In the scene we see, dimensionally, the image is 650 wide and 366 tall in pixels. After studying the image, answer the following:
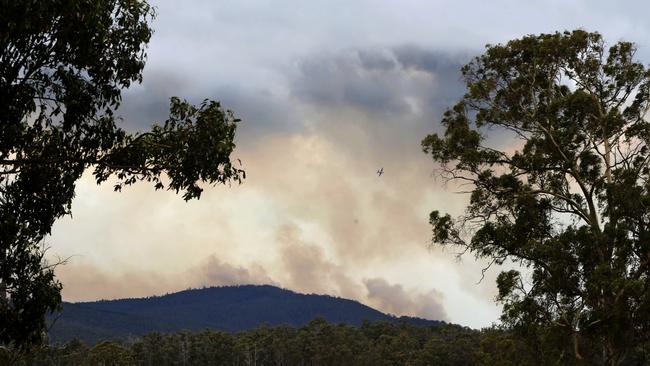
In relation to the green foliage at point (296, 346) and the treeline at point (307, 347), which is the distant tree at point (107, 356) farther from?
→ the green foliage at point (296, 346)

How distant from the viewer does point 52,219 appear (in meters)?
15.1

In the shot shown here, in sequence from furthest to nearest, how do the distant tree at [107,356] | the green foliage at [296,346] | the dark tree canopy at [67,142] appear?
the green foliage at [296,346] < the distant tree at [107,356] < the dark tree canopy at [67,142]

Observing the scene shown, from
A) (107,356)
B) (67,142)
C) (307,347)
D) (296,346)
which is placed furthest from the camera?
(296,346)

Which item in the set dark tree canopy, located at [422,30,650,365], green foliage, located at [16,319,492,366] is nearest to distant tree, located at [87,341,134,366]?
green foliage, located at [16,319,492,366]


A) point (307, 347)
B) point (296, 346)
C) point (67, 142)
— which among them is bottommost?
point (67, 142)

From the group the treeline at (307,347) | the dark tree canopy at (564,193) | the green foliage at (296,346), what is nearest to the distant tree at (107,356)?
the treeline at (307,347)

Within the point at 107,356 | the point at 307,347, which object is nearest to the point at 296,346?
the point at 307,347

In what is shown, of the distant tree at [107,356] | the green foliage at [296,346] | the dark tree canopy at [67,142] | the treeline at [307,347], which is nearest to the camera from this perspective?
the dark tree canopy at [67,142]

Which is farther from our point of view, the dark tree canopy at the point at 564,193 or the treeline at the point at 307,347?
the treeline at the point at 307,347

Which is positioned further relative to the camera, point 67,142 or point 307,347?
point 307,347

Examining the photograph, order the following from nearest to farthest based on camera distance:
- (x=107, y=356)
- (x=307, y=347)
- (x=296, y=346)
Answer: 1. (x=107, y=356)
2. (x=307, y=347)
3. (x=296, y=346)

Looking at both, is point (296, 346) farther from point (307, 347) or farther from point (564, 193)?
point (564, 193)

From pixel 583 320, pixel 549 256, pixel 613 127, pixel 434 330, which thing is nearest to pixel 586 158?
pixel 613 127

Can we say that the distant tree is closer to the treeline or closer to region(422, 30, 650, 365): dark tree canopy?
the treeline
